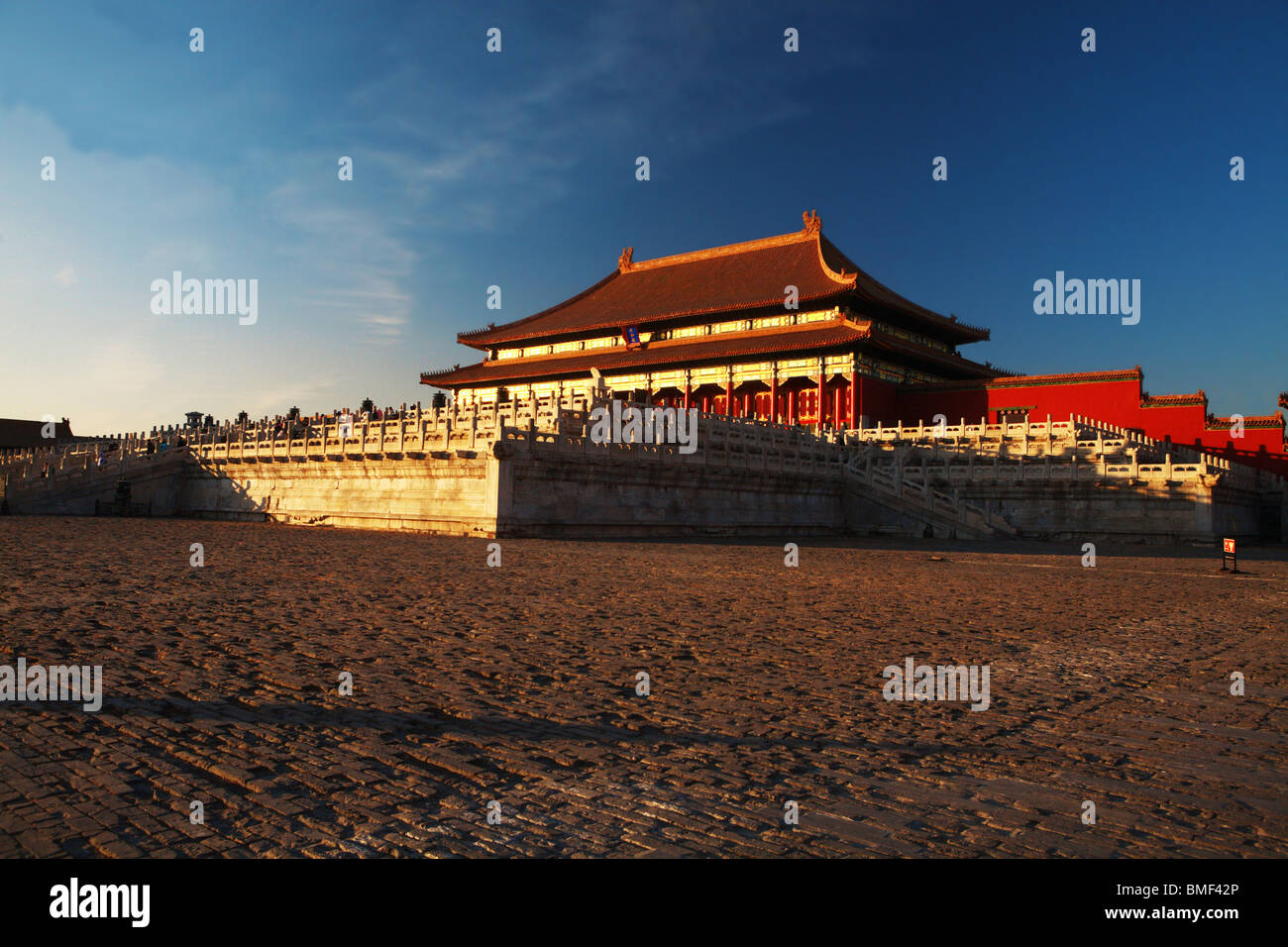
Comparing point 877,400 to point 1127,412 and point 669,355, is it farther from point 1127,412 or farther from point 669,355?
point 669,355

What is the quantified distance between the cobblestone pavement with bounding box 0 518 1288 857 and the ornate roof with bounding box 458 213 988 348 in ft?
113

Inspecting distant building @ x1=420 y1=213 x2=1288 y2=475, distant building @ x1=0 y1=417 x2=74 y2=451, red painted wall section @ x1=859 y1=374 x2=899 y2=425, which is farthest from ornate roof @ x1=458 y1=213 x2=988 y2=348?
distant building @ x1=0 y1=417 x2=74 y2=451

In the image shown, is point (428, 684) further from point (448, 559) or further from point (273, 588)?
point (448, 559)

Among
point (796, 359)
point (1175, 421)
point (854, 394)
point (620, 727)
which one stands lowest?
point (620, 727)

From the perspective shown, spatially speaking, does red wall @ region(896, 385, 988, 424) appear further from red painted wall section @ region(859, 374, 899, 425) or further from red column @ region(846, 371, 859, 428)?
red column @ region(846, 371, 859, 428)

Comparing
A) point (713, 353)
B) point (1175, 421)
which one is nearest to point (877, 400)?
point (713, 353)

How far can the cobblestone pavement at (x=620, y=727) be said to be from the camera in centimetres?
328

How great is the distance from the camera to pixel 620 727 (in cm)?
471

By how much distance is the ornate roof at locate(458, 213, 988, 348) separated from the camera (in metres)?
43.4

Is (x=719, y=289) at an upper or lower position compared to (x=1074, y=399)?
upper

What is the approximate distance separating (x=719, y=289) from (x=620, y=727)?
46.1 meters
